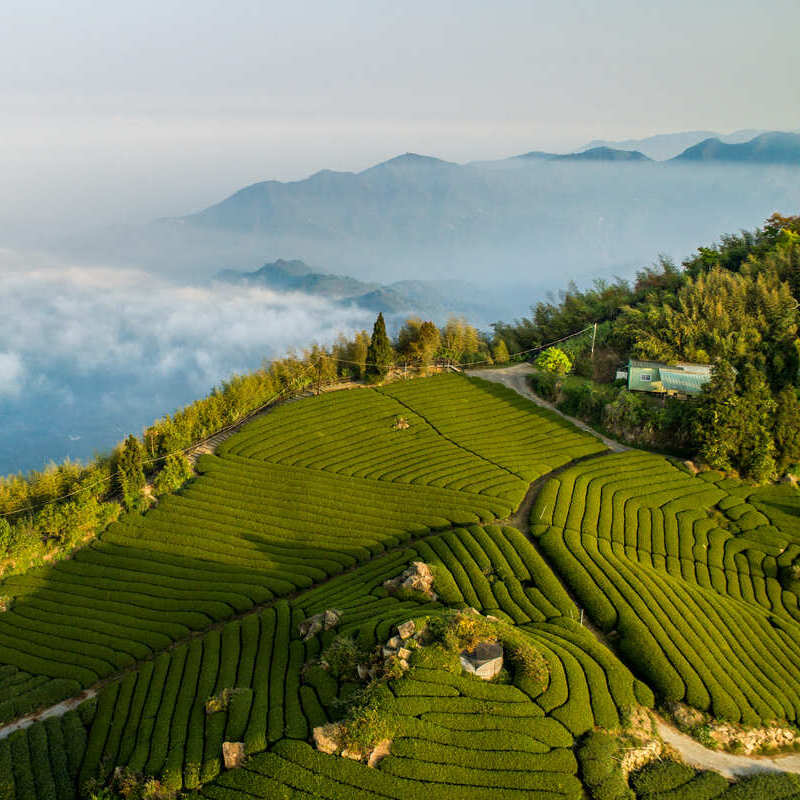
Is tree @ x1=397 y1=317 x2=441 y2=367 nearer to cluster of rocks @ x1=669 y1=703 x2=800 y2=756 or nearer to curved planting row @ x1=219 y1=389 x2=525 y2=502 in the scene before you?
curved planting row @ x1=219 y1=389 x2=525 y2=502

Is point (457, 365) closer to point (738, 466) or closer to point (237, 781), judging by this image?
point (738, 466)

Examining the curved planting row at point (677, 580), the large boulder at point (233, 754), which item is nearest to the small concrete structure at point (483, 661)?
A: the curved planting row at point (677, 580)

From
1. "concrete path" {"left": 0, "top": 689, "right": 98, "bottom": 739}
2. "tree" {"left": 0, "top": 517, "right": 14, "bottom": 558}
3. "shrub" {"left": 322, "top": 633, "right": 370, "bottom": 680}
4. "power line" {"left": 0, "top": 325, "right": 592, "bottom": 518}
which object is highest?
"power line" {"left": 0, "top": 325, "right": 592, "bottom": 518}

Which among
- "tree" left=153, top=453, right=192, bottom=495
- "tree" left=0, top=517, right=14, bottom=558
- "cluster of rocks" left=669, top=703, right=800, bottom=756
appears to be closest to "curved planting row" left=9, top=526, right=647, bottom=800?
"cluster of rocks" left=669, top=703, right=800, bottom=756

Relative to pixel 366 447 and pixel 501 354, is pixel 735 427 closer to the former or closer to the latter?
pixel 501 354

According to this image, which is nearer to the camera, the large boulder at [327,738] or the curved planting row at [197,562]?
the large boulder at [327,738]

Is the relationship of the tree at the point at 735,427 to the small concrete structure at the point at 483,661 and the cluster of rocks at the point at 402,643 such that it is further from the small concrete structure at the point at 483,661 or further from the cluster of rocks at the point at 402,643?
the cluster of rocks at the point at 402,643
